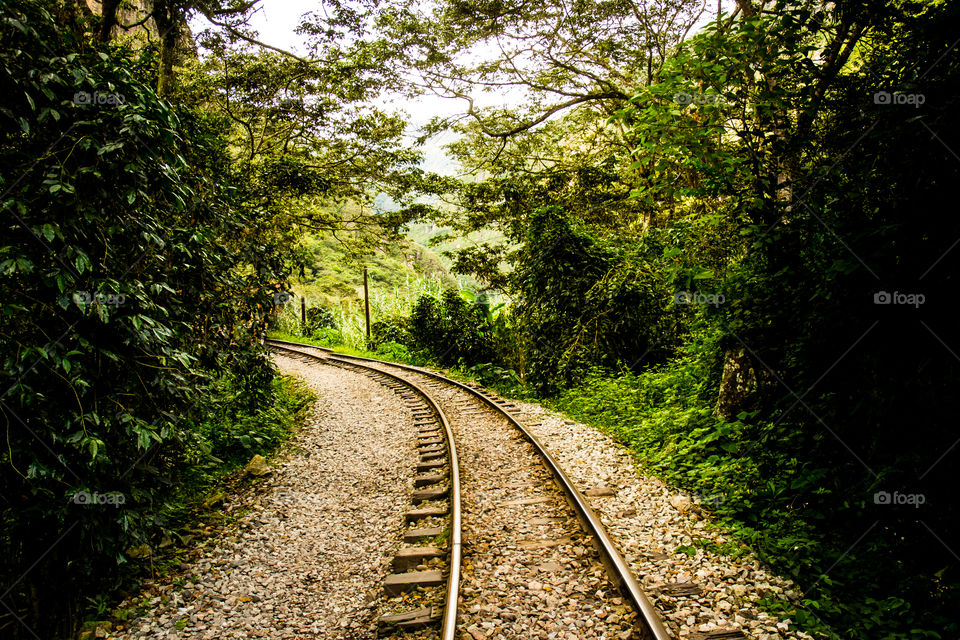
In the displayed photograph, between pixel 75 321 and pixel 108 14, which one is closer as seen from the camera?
pixel 75 321

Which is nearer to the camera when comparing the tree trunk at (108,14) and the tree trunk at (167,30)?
the tree trunk at (108,14)

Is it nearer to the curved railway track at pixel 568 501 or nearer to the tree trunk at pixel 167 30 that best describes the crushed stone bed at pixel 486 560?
the curved railway track at pixel 568 501

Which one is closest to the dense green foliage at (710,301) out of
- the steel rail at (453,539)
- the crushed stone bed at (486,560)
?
the crushed stone bed at (486,560)

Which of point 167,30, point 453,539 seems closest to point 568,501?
point 453,539

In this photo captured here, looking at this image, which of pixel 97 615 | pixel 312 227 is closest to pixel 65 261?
pixel 97 615

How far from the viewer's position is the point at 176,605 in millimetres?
3623

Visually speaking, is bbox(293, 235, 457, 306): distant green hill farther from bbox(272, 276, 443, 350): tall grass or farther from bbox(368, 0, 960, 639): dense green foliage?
bbox(368, 0, 960, 639): dense green foliage

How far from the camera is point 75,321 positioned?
121 inches

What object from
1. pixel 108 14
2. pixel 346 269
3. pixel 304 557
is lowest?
pixel 304 557

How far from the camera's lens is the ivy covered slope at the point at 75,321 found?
280 cm

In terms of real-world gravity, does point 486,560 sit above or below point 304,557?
above

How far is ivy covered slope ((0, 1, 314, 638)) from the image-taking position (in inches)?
110

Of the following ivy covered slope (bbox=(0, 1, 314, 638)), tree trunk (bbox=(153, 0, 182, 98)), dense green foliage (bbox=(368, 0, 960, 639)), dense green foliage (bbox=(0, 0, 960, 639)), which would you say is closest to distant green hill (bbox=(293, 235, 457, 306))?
tree trunk (bbox=(153, 0, 182, 98))

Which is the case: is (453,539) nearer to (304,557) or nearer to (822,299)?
(304,557)
